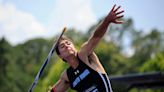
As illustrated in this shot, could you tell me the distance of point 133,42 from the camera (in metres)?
75.6

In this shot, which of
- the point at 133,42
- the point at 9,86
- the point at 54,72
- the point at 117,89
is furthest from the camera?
the point at 133,42

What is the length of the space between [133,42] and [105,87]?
68958mm

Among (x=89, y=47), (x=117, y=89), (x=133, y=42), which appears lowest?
(x=133, y=42)

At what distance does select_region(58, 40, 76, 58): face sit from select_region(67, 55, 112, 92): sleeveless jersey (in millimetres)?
212

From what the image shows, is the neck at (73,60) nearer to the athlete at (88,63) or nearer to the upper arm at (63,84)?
the athlete at (88,63)

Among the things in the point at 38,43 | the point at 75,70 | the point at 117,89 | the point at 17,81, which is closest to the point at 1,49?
the point at 17,81

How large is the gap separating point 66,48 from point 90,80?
63cm

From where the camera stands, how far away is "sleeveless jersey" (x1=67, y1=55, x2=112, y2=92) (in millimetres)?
7105

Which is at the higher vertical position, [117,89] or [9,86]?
[117,89]

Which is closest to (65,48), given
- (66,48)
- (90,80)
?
(66,48)

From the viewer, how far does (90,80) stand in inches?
280

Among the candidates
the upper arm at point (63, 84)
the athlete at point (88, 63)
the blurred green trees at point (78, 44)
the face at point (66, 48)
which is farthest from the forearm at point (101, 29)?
the blurred green trees at point (78, 44)

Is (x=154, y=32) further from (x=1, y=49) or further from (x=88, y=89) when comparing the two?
(x=88, y=89)

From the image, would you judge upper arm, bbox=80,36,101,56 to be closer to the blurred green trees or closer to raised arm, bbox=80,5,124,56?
raised arm, bbox=80,5,124,56
